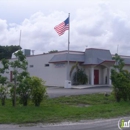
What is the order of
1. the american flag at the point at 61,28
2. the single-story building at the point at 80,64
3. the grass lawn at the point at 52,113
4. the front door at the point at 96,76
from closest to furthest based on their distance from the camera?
the grass lawn at the point at 52,113 < the american flag at the point at 61,28 < the single-story building at the point at 80,64 < the front door at the point at 96,76

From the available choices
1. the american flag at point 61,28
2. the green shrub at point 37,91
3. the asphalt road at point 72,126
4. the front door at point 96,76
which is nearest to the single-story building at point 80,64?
the front door at point 96,76

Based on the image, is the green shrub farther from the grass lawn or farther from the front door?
the front door

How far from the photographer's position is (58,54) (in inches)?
1523

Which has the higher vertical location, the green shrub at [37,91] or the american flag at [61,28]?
the american flag at [61,28]

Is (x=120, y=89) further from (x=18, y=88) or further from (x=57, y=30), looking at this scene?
(x=57, y=30)

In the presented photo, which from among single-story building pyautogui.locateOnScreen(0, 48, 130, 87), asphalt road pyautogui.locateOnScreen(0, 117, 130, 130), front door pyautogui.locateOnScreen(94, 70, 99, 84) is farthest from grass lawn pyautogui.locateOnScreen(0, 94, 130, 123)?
front door pyautogui.locateOnScreen(94, 70, 99, 84)

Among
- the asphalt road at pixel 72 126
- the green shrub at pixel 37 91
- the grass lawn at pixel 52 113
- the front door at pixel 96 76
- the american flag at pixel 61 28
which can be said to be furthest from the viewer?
the front door at pixel 96 76

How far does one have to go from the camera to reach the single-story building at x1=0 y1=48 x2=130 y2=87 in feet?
123

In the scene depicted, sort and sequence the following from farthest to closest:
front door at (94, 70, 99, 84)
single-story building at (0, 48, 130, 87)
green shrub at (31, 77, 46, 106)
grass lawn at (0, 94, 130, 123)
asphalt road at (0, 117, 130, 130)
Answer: front door at (94, 70, 99, 84) → single-story building at (0, 48, 130, 87) → green shrub at (31, 77, 46, 106) → grass lawn at (0, 94, 130, 123) → asphalt road at (0, 117, 130, 130)

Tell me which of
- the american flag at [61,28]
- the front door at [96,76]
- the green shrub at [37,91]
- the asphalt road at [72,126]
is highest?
the american flag at [61,28]

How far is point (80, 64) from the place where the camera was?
125 feet

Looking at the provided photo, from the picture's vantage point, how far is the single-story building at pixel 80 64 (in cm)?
3746

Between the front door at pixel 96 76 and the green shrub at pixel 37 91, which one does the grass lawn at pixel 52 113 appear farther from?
the front door at pixel 96 76

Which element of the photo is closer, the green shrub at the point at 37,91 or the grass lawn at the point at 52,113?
the grass lawn at the point at 52,113
